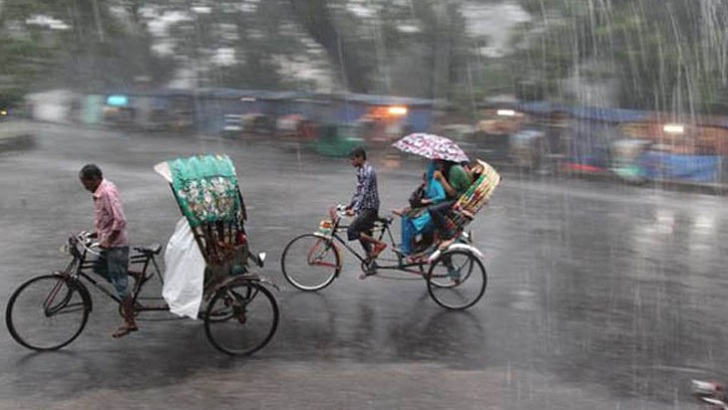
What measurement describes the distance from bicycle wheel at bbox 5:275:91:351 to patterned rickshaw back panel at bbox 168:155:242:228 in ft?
4.01

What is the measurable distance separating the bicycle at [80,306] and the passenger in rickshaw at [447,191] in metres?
2.20

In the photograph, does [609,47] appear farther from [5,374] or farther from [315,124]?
[5,374]

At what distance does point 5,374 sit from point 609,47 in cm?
2211

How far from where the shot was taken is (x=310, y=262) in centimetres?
814

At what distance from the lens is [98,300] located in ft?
24.0

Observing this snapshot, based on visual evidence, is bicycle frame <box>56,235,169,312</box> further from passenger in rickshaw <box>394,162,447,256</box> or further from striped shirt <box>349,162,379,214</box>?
passenger in rickshaw <box>394,162,447,256</box>

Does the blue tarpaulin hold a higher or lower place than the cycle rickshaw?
lower

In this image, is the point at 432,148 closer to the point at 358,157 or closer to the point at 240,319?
the point at 358,157

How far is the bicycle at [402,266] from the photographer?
7582mm

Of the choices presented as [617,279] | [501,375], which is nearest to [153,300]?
[501,375]

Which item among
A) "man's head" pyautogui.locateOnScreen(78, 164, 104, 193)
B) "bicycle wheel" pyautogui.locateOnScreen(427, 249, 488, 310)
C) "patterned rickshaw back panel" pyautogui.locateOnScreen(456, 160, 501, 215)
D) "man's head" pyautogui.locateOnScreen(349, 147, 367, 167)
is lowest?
"bicycle wheel" pyautogui.locateOnScreen(427, 249, 488, 310)

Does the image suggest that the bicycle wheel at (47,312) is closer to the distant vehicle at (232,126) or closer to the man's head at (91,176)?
the man's head at (91,176)

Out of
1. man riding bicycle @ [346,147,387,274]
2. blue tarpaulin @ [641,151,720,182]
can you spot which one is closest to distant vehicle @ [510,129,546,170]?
blue tarpaulin @ [641,151,720,182]

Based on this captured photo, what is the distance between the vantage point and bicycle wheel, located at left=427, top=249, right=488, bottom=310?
755 centimetres
